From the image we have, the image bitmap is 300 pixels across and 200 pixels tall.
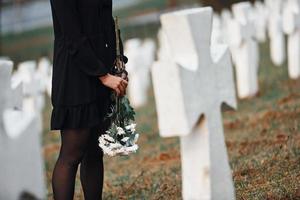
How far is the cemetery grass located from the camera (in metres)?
6.80

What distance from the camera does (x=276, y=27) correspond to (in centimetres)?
1492

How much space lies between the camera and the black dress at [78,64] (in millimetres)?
5355

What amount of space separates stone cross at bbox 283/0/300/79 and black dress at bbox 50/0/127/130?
8.03m

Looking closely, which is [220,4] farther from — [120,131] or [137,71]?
[120,131]

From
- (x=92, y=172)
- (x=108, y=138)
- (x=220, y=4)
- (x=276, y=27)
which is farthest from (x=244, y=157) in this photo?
(x=220, y=4)

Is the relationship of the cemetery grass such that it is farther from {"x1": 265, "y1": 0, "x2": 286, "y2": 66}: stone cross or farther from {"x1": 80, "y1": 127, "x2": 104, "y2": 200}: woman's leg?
{"x1": 265, "y1": 0, "x2": 286, "y2": 66}: stone cross

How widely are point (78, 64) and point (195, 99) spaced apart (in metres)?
0.77

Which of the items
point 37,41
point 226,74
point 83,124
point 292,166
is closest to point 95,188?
point 83,124

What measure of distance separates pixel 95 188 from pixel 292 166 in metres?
1.96

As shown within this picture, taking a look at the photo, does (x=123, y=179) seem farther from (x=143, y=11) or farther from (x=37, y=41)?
(x=143, y=11)

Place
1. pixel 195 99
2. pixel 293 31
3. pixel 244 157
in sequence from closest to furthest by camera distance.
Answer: pixel 195 99, pixel 244 157, pixel 293 31

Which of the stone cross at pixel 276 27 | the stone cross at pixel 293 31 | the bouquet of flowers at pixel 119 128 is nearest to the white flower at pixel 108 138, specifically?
the bouquet of flowers at pixel 119 128

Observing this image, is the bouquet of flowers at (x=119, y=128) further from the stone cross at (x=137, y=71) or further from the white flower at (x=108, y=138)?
the stone cross at (x=137, y=71)

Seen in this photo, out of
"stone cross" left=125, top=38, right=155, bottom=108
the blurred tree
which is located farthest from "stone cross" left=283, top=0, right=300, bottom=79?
the blurred tree
